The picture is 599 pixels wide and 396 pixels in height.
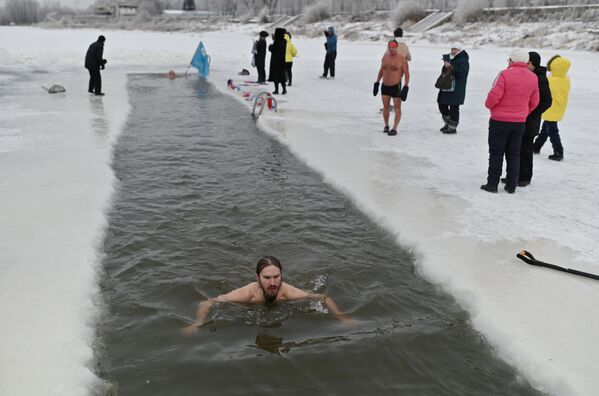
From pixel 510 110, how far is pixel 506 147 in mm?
544

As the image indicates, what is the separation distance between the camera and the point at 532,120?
7551 millimetres

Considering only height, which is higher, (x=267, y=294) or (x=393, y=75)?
(x=393, y=75)

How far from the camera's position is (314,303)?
16.4 ft

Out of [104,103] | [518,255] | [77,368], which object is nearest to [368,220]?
[518,255]

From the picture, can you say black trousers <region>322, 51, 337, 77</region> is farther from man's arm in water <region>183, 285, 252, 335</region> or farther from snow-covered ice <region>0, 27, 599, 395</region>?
man's arm in water <region>183, 285, 252, 335</region>

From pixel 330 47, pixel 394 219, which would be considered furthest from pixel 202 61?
pixel 394 219

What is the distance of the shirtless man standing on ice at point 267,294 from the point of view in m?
4.63

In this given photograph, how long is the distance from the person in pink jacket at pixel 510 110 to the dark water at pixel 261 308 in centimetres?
203

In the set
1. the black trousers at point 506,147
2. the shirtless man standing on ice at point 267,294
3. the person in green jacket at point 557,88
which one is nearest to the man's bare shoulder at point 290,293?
the shirtless man standing on ice at point 267,294

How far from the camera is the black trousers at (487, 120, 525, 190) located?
7156 mm

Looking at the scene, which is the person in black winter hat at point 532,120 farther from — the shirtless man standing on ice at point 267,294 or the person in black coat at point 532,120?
the shirtless man standing on ice at point 267,294

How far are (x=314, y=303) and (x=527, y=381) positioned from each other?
6.12 ft

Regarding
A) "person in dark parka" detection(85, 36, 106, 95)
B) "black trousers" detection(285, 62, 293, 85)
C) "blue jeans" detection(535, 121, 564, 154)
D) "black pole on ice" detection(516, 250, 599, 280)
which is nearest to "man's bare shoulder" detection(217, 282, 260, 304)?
"black pole on ice" detection(516, 250, 599, 280)

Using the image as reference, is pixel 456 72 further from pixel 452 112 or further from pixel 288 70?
pixel 288 70
